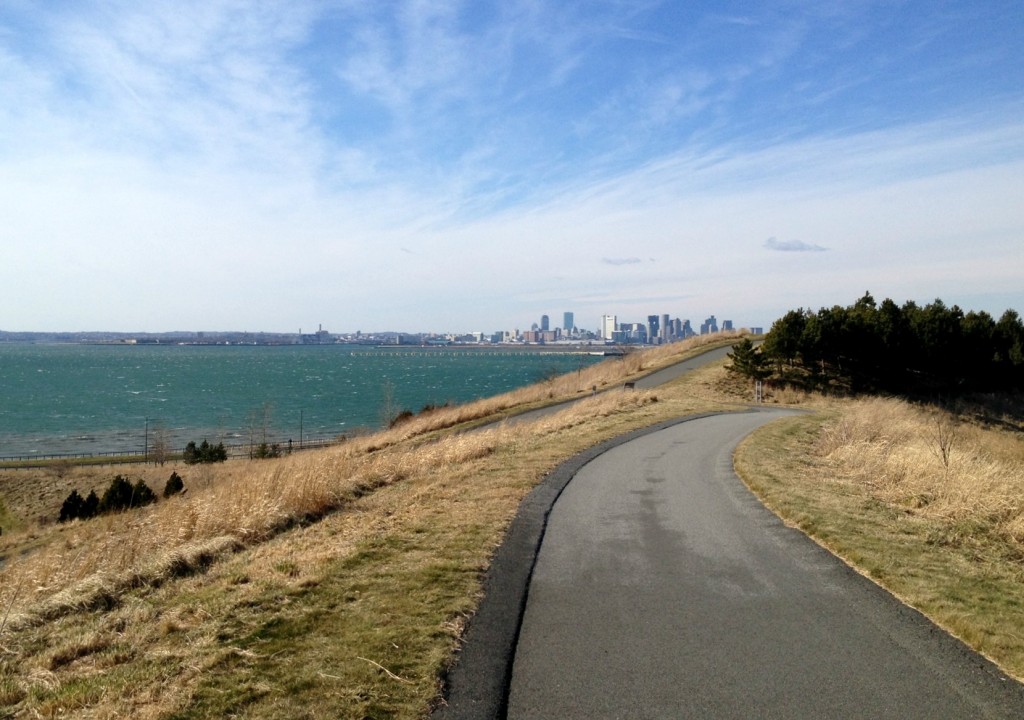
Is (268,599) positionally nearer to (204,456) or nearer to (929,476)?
(929,476)

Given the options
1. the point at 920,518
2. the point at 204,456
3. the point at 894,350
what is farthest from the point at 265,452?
the point at 894,350

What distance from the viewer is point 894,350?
4678cm

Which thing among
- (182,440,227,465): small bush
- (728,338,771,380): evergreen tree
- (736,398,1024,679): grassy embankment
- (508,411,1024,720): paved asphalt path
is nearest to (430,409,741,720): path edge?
(508,411,1024,720): paved asphalt path

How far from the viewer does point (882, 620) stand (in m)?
5.96

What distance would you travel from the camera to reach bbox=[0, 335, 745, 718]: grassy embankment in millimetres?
4520

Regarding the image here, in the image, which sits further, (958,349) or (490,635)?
(958,349)

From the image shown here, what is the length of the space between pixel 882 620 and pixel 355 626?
14.7 feet

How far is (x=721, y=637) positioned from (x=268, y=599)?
13.0 ft

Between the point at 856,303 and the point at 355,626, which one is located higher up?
the point at 856,303

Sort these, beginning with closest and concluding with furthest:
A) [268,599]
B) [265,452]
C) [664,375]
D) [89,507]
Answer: [268,599] → [89,507] → [265,452] → [664,375]

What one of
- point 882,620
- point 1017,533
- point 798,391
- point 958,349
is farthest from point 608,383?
point 882,620

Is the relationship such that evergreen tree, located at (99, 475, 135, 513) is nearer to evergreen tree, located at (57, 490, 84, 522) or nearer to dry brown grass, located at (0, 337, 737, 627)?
evergreen tree, located at (57, 490, 84, 522)

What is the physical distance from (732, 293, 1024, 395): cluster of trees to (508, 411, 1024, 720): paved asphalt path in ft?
112

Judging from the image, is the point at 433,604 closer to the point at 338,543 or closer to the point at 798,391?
the point at 338,543
